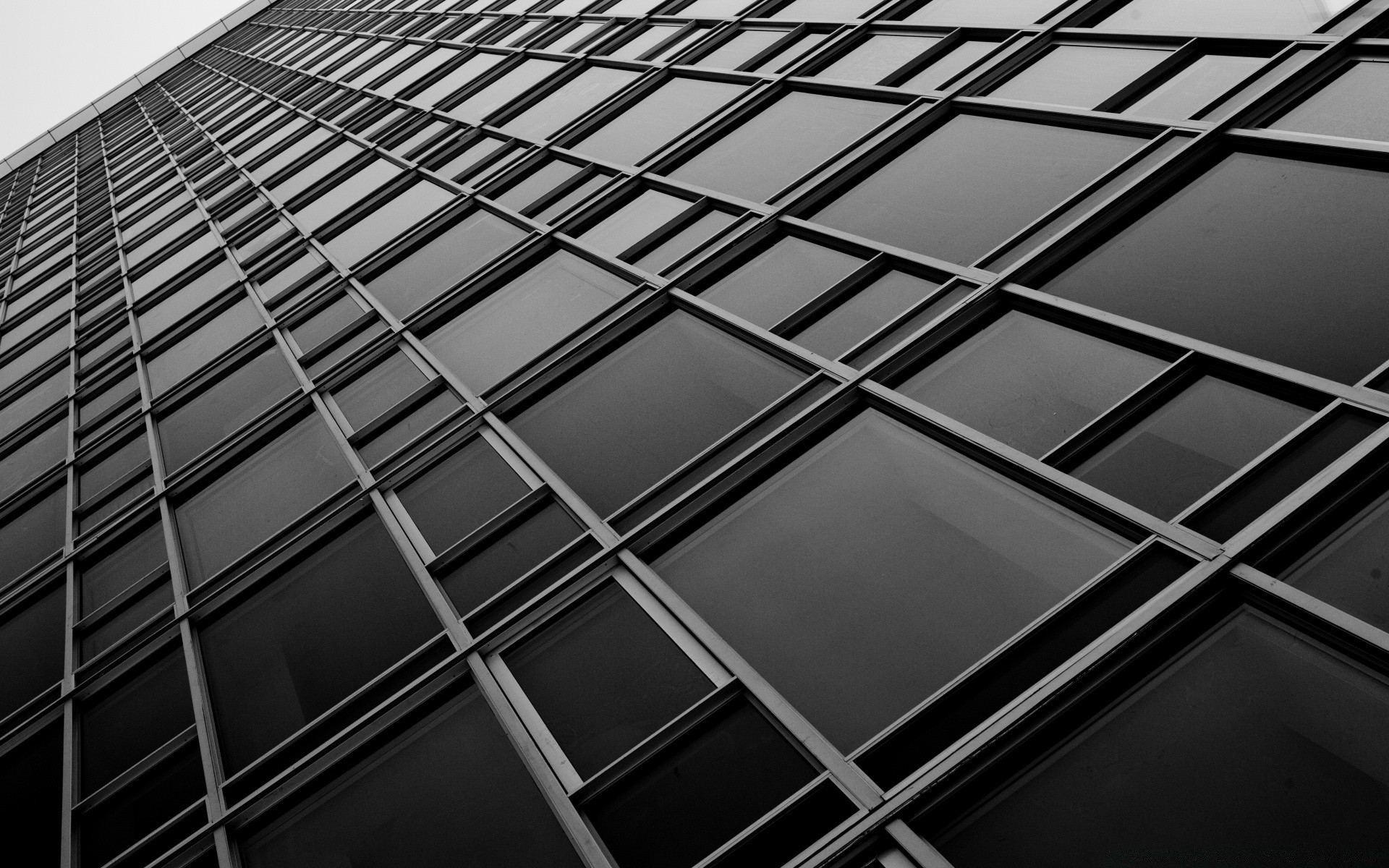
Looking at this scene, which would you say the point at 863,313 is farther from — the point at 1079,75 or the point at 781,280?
the point at 1079,75

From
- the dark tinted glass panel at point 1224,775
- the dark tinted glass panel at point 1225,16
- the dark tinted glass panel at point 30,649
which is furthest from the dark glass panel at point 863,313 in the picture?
the dark tinted glass panel at point 30,649

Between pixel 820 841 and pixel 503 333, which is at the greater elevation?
pixel 503 333

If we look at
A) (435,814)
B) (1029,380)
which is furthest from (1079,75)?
(435,814)

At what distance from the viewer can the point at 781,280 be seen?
1030 cm

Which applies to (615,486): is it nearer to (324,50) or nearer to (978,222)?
(978,222)

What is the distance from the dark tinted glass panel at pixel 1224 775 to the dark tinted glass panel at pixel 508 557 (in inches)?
169

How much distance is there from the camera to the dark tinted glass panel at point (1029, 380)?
714 centimetres

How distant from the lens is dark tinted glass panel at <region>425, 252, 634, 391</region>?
11258 mm

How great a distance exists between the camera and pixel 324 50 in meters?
32.1

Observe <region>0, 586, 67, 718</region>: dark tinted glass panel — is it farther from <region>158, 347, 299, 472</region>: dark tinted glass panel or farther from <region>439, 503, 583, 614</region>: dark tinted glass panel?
<region>439, 503, 583, 614</region>: dark tinted glass panel

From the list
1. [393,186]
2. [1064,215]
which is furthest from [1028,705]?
[393,186]

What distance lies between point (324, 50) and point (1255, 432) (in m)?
32.2

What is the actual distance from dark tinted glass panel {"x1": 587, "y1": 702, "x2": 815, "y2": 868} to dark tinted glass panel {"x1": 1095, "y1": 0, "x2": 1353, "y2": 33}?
7891mm

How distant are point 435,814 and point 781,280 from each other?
234 inches
